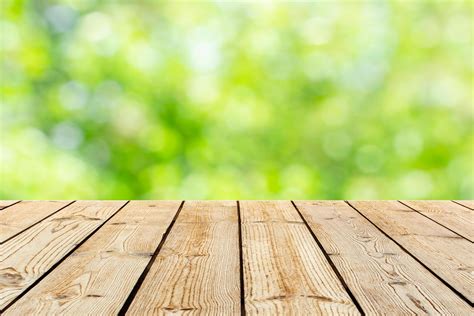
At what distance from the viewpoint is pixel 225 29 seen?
313 centimetres

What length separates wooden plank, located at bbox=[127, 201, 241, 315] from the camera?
0.97m

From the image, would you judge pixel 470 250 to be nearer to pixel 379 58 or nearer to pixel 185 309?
pixel 185 309

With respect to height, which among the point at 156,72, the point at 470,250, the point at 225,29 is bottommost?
the point at 470,250

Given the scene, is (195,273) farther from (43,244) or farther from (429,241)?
(429,241)

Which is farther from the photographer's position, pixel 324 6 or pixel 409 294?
pixel 324 6

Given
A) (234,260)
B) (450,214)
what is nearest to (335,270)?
(234,260)

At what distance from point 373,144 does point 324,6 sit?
70 cm

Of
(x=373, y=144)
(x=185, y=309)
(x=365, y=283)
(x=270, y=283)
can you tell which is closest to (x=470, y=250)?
(x=365, y=283)

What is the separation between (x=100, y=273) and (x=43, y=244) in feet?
1.01

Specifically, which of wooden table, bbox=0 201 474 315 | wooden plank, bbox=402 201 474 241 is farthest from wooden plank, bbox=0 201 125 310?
wooden plank, bbox=402 201 474 241

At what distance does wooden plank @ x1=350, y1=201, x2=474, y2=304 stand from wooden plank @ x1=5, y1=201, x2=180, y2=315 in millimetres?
541

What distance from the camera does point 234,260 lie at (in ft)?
4.13

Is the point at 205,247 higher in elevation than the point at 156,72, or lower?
lower

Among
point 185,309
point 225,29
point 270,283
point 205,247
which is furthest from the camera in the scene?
point 225,29
